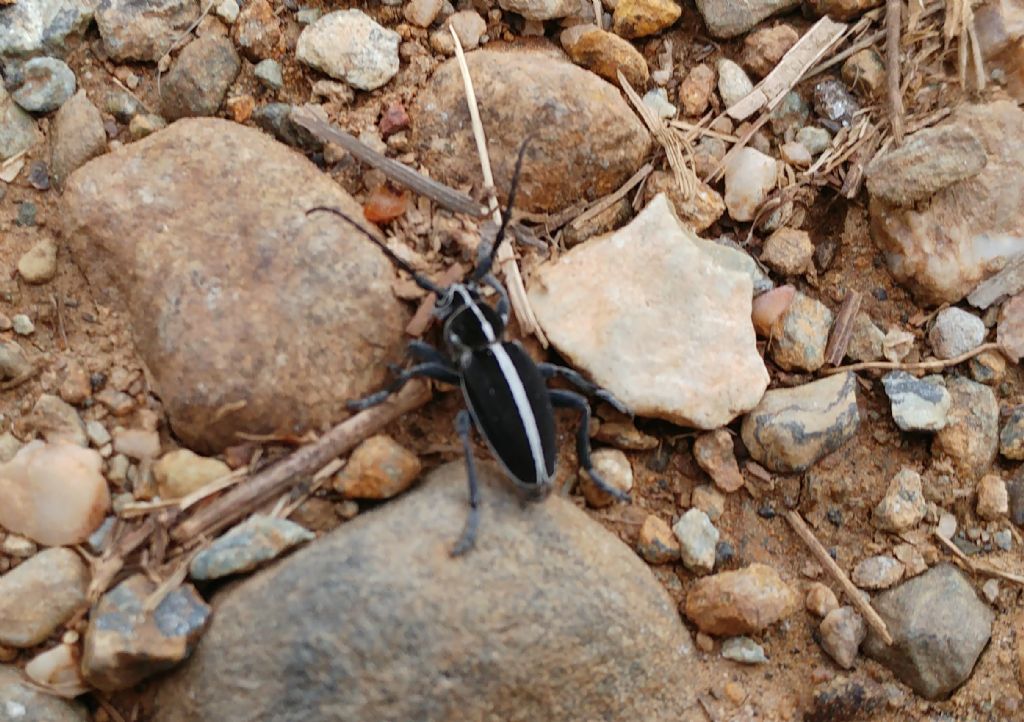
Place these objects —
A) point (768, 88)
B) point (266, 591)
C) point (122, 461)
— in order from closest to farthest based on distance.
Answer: point (266, 591) < point (122, 461) < point (768, 88)

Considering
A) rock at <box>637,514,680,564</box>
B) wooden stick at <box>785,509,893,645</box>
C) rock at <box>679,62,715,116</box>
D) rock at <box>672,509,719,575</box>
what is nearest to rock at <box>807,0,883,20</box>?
rock at <box>679,62,715,116</box>

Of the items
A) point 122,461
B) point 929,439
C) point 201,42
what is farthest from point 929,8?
point 122,461

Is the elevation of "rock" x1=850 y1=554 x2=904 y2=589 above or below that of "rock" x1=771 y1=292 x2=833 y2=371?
below

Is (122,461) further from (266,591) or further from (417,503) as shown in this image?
(417,503)

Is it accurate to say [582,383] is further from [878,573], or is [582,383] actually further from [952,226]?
[952,226]

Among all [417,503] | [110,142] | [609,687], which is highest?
[110,142]

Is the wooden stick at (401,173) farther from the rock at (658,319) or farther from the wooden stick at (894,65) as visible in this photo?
the wooden stick at (894,65)

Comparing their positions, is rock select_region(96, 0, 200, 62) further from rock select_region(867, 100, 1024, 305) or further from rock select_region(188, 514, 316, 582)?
rock select_region(867, 100, 1024, 305)

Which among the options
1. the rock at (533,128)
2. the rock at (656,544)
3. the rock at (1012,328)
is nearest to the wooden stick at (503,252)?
the rock at (533,128)
